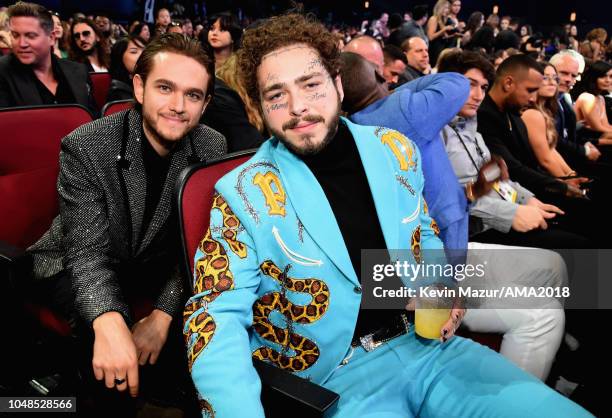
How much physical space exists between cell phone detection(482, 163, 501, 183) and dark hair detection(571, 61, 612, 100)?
9.54 feet

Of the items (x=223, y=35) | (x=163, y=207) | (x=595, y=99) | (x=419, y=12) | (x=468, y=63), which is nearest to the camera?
(x=163, y=207)

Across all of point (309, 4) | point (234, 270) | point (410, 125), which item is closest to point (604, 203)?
point (410, 125)

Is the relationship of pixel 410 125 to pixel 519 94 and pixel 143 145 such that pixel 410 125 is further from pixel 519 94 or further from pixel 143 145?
pixel 519 94

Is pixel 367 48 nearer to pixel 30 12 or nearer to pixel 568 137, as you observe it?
pixel 30 12

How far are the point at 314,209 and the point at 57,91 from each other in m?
2.38

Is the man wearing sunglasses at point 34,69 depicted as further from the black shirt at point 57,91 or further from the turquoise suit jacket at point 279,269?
the turquoise suit jacket at point 279,269

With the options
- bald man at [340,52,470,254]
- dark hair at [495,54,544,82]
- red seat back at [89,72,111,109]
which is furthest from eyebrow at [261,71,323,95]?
red seat back at [89,72,111,109]

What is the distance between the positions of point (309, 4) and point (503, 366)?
21025 mm

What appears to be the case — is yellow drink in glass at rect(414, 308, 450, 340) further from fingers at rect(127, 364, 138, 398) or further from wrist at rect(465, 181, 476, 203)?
wrist at rect(465, 181, 476, 203)

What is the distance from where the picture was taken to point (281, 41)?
125cm

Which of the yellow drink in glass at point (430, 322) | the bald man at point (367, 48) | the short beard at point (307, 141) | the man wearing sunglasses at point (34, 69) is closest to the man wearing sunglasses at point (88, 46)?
the man wearing sunglasses at point (34, 69)

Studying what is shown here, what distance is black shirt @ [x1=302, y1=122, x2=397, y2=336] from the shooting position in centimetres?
123

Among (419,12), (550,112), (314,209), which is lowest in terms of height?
(550,112)

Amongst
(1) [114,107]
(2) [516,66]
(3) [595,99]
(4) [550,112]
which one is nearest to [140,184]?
(1) [114,107]
